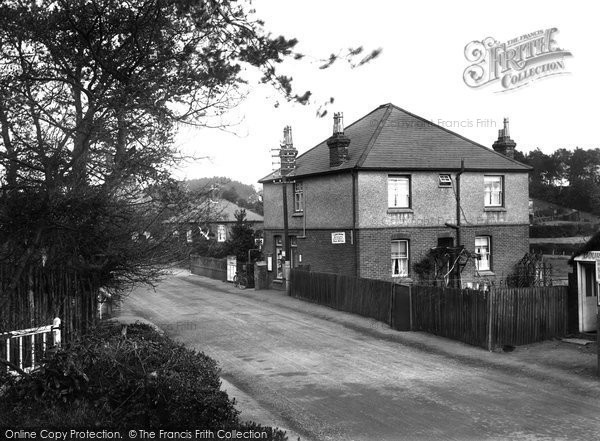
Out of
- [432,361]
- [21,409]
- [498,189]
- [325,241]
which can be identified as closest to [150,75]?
[21,409]

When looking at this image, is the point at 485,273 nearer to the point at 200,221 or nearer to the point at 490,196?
the point at 490,196

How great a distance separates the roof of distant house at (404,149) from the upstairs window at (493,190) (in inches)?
26.1

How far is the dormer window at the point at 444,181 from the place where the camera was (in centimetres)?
2762

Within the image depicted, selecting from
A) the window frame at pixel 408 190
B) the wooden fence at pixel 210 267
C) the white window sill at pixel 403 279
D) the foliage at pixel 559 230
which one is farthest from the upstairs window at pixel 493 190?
the foliage at pixel 559 230

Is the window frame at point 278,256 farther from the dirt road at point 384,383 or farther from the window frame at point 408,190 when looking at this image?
the dirt road at point 384,383

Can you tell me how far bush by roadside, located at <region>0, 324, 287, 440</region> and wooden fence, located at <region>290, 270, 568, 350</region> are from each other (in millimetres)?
9258

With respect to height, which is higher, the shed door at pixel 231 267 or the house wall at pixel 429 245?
the house wall at pixel 429 245

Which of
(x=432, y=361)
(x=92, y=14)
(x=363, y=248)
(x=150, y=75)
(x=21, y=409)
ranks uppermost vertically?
(x=92, y=14)

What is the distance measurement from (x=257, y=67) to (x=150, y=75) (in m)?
1.45

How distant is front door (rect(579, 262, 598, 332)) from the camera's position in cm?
1591

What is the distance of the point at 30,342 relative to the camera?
30.7 feet

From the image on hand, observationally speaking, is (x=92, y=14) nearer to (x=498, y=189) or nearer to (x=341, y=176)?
(x=341, y=176)

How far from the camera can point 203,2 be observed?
6840mm

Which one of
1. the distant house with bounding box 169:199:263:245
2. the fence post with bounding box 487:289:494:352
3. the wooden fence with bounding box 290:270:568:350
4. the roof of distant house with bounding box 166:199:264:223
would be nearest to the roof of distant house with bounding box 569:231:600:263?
the wooden fence with bounding box 290:270:568:350
